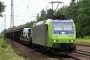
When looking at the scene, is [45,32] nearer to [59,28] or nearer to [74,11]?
[59,28]

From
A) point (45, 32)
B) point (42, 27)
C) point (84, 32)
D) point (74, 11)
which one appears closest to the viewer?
point (45, 32)

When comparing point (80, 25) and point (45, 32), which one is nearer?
point (45, 32)

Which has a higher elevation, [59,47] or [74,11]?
[74,11]

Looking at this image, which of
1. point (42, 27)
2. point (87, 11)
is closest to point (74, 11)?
point (87, 11)

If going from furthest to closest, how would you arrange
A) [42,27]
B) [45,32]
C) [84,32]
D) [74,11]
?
[74,11] < [84,32] < [42,27] < [45,32]

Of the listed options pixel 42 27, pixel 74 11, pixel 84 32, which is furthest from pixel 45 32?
pixel 74 11

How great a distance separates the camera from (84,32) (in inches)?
3044

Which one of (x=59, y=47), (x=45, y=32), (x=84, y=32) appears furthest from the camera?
(x=84, y=32)

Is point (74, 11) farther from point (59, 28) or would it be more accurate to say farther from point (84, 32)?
point (59, 28)

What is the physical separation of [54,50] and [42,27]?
10.9 ft

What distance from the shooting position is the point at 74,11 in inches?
3666

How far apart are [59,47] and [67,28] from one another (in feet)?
5.58

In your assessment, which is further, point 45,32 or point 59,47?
point 45,32

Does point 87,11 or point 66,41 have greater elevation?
point 87,11
